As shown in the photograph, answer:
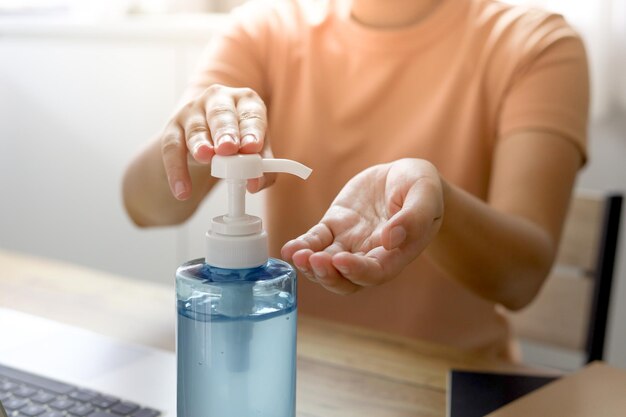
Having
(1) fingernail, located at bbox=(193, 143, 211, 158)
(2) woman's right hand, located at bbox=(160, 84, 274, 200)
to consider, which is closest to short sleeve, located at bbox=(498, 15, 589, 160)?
(2) woman's right hand, located at bbox=(160, 84, 274, 200)

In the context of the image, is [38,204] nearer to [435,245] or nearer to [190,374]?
[435,245]

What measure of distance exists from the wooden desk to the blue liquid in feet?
0.56

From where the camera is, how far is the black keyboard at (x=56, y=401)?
63 centimetres

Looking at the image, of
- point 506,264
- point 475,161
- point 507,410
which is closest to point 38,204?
point 475,161

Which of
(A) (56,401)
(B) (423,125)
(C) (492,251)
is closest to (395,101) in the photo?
(B) (423,125)

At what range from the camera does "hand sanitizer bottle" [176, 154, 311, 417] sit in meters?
0.50

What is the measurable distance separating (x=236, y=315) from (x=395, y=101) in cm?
65

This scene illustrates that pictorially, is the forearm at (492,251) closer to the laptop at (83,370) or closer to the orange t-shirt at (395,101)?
the orange t-shirt at (395,101)

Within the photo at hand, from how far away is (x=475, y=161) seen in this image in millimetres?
1061

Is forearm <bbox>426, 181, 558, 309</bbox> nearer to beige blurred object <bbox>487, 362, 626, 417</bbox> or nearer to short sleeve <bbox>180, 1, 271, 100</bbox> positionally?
beige blurred object <bbox>487, 362, 626, 417</bbox>

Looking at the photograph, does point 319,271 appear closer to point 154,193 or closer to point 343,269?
point 343,269

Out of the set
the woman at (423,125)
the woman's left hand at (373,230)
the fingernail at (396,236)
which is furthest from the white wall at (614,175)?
the fingernail at (396,236)

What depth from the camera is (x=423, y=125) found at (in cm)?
107

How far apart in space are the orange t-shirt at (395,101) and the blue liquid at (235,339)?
1.79 feet
